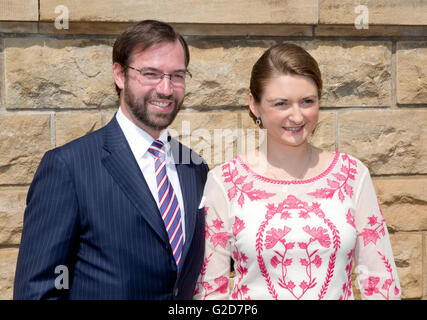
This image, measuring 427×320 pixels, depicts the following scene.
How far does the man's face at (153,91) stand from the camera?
2.41 meters

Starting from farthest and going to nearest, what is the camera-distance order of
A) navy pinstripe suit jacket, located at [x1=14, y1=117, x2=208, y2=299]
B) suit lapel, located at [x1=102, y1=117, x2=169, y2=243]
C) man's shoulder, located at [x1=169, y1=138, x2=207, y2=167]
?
1. man's shoulder, located at [x1=169, y1=138, x2=207, y2=167]
2. suit lapel, located at [x1=102, y1=117, x2=169, y2=243]
3. navy pinstripe suit jacket, located at [x1=14, y1=117, x2=208, y2=299]

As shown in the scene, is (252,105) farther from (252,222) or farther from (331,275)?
(331,275)

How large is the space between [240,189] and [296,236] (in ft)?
1.19

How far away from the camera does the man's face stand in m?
2.41

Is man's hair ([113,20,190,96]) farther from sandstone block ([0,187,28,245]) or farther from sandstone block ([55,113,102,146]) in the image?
sandstone block ([0,187,28,245])

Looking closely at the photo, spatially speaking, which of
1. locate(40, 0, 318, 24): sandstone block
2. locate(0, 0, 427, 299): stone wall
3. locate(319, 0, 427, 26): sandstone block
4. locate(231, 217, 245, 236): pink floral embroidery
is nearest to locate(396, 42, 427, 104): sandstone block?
locate(0, 0, 427, 299): stone wall

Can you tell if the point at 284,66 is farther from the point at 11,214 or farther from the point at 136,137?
the point at 11,214

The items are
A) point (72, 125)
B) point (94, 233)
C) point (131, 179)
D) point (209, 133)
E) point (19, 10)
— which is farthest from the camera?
point (209, 133)

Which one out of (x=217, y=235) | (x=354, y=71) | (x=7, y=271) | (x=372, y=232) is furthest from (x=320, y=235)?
(x=7, y=271)

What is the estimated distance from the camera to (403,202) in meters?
3.63

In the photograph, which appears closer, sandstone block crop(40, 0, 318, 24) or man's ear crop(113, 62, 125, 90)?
man's ear crop(113, 62, 125, 90)

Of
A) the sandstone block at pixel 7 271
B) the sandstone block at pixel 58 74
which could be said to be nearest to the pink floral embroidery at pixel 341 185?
the sandstone block at pixel 58 74

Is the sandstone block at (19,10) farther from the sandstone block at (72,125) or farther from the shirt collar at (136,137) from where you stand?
the shirt collar at (136,137)

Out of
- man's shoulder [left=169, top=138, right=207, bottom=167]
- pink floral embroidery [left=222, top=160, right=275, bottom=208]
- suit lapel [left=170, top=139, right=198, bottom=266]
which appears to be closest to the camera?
suit lapel [left=170, top=139, right=198, bottom=266]
